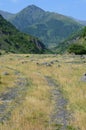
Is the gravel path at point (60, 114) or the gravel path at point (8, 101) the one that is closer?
the gravel path at point (60, 114)

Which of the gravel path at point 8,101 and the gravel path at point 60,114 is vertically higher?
the gravel path at point 60,114

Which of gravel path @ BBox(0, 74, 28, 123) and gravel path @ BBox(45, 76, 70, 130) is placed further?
gravel path @ BBox(0, 74, 28, 123)

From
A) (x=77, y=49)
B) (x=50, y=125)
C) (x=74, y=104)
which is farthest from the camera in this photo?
(x=77, y=49)

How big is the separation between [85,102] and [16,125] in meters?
10.2

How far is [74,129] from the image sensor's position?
20578mm

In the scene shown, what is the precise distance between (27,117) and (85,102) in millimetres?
7747

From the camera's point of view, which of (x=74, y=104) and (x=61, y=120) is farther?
(x=74, y=104)

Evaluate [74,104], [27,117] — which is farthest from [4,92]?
[27,117]

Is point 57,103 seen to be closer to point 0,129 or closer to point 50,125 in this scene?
point 50,125

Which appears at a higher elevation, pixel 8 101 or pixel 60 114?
pixel 60 114

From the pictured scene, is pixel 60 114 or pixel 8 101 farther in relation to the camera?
pixel 8 101

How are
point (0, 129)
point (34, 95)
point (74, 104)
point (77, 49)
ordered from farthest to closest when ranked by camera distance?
1. point (77, 49)
2. point (34, 95)
3. point (74, 104)
4. point (0, 129)

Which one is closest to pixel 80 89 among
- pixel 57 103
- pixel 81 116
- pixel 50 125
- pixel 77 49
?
pixel 57 103

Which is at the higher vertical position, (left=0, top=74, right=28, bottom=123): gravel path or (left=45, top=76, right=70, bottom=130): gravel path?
(left=45, top=76, right=70, bottom=130): gravel path
